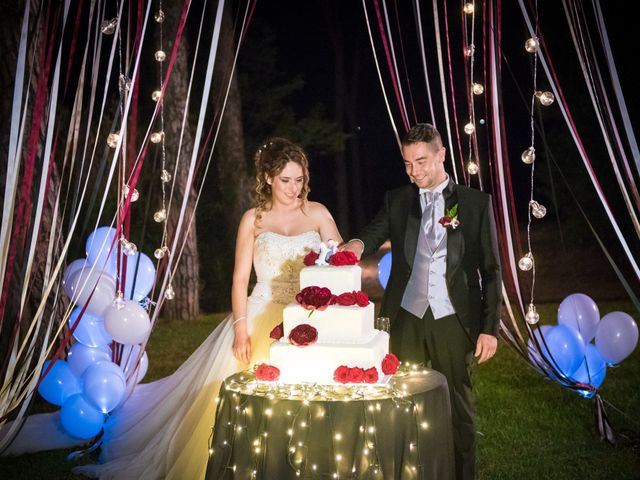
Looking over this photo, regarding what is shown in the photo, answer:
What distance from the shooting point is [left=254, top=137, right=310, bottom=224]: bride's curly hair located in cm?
426

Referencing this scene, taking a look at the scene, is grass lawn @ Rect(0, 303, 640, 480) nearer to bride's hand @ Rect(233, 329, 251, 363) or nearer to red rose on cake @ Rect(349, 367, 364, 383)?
bride's hand @ Rect(233, 329, 251, 363)

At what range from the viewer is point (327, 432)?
2945 mm

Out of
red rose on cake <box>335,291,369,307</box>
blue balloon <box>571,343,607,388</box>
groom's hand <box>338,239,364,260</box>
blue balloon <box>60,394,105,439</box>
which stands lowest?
blue balloon <box>60,394,105,439</box>

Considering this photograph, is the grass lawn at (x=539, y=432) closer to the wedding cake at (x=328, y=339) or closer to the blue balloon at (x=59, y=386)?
the blue balloon at (x=59, y=386)

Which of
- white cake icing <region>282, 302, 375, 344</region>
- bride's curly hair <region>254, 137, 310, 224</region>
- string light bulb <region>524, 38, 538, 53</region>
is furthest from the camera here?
bride's curly hair <region>254, 137, 310, 224</region>

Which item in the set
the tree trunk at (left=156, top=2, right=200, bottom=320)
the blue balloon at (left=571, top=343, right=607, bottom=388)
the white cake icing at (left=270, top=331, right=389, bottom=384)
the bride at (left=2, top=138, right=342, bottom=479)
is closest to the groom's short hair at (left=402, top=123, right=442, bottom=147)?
the bride at (left=2, top=138, right=342, bottom=479)

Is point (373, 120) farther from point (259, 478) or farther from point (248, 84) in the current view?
point (259, 478)

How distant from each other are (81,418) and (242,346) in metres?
1.66

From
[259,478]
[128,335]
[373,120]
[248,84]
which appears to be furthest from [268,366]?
[373,120]

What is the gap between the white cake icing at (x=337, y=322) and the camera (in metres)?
3.15

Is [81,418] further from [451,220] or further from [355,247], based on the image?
[451,220]

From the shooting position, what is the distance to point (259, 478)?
3041mm

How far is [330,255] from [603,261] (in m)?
14.5

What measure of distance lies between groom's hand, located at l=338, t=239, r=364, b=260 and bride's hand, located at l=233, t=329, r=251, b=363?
2.55 feet
